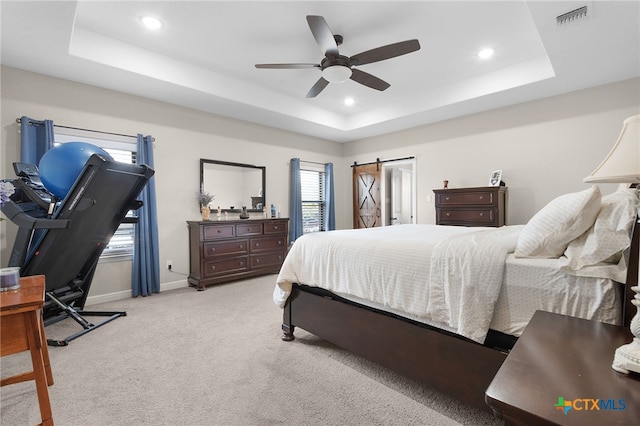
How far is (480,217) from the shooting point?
4.25 meters

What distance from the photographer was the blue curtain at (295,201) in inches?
226

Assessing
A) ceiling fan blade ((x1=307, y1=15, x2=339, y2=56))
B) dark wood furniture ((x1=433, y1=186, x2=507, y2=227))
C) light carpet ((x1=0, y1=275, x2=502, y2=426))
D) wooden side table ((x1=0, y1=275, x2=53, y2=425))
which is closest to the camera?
wooden side table ((x1=0, y1=275, x2=53, y2=425))

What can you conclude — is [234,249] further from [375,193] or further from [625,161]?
[625,161]

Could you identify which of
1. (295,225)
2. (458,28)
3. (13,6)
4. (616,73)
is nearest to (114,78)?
(13,6)

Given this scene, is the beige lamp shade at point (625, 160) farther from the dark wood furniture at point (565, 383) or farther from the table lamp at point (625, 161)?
the dark wood furniture at point (565, 383)

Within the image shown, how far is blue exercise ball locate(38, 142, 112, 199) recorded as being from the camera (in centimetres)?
242

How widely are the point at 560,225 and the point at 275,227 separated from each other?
4117mm

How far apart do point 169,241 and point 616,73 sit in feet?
20.1

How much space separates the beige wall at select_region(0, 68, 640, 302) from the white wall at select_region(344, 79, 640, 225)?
1 cm

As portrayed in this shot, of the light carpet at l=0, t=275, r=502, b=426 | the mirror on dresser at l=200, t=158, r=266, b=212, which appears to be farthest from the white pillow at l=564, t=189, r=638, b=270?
the mirror on dresser at l=200, t=158, r=266, b=212

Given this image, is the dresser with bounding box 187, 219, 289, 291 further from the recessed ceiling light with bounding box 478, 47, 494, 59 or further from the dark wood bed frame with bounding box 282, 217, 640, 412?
the recessed ceiling light with bounding box 478, 47, 494, 59

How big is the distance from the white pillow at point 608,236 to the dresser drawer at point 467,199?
3.06 m

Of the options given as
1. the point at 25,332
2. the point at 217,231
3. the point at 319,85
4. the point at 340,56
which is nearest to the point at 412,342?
the point at 25,332

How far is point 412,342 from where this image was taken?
5.66 ft
